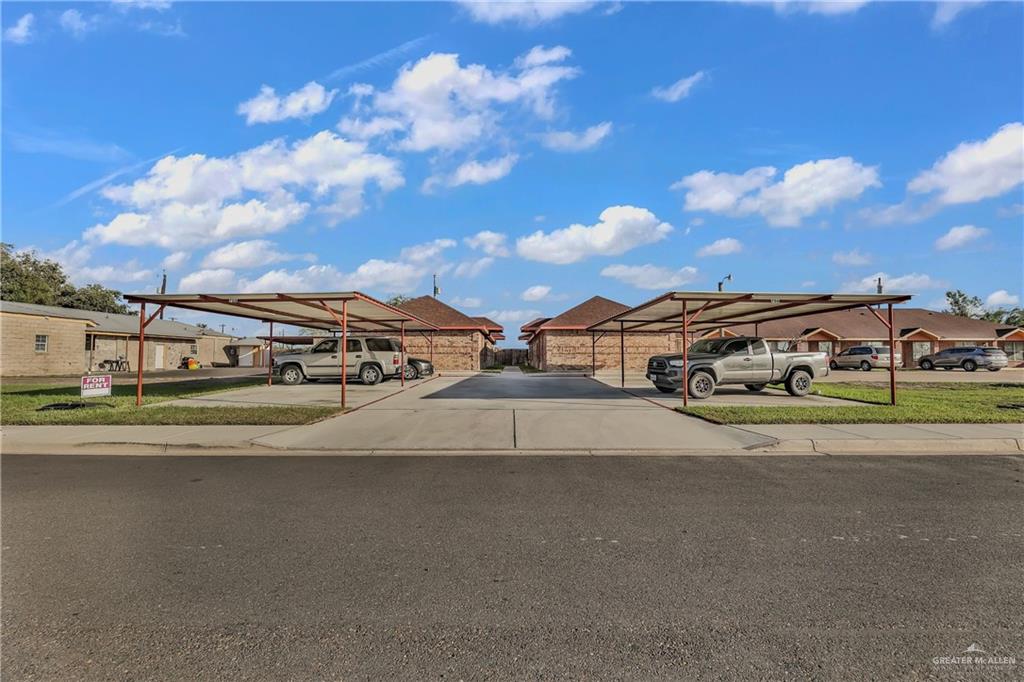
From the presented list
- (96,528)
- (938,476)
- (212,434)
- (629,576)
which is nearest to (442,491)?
(629,576)

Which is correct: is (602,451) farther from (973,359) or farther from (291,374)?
(973,359)

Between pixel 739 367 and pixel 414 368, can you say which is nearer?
pixel 739 367

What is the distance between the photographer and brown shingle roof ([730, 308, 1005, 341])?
4544cm

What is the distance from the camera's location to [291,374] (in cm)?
2180

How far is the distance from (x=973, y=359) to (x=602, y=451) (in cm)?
4072

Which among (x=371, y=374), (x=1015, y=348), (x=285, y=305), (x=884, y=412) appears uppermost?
(x=285, y=305)

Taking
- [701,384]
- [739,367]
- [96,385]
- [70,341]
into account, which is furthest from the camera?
[70,341]

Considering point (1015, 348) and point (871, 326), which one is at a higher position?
point (871, 326)

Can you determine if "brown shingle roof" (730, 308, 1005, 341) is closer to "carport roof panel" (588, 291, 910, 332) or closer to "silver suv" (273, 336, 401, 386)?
"carport roof panel" (588, 291, 910, 332)

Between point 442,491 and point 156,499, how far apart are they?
10.1ft

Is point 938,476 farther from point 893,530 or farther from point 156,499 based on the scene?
point 156,499

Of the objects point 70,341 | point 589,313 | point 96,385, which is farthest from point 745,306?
point 70,341

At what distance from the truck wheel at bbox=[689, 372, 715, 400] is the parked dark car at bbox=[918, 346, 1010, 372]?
104 ft

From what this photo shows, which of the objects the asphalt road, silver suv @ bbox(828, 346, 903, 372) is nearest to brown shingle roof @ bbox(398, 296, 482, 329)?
silver suv @ bbox(828, 346, 903, 372)
